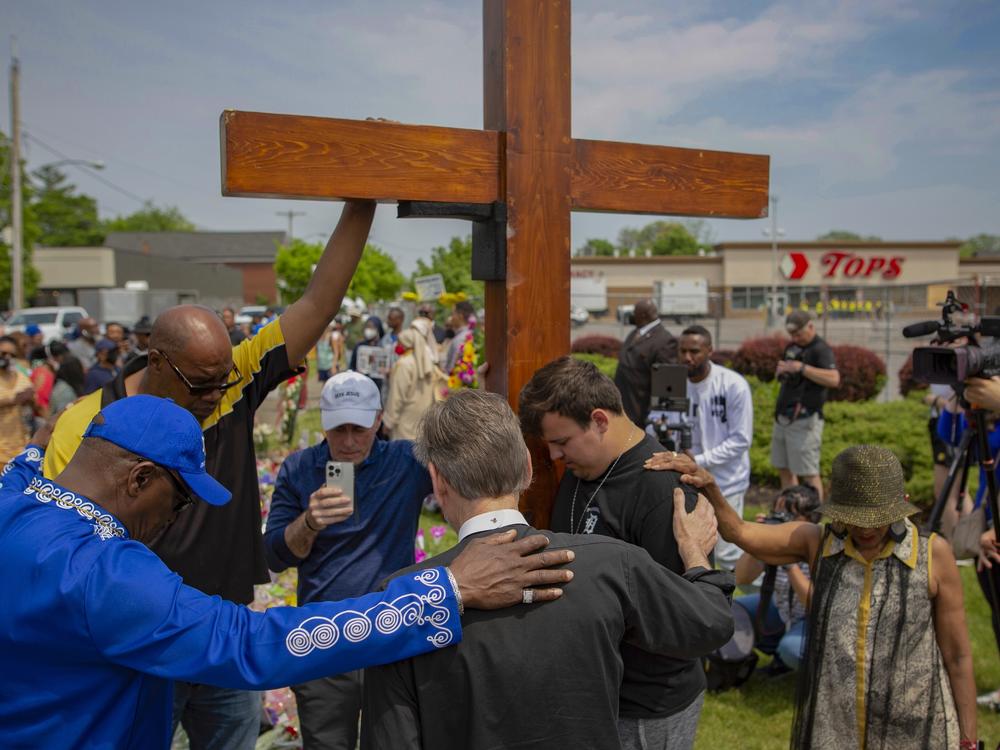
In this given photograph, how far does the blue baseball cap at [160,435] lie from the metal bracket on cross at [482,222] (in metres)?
0.94

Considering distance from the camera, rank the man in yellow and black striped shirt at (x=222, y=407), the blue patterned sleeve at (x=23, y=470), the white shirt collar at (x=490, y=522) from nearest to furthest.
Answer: the white shirt collar at (x=490, y=522)
the blue patterned sleeve at (x=23, y=470)
the man in yellow and black striped shirt at (x=222, y=407)

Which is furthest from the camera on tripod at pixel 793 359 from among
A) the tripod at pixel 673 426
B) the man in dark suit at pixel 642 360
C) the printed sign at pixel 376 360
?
the printed sign at pixel 376 360

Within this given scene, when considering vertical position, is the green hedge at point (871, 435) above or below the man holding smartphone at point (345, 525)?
below

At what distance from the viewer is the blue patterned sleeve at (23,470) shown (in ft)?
7.32

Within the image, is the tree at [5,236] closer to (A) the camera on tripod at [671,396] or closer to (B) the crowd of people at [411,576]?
(A) the camera on tripod at [671,396]

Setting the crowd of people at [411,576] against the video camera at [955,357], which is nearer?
the crowd of people at [411,576]

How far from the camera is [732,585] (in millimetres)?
1981

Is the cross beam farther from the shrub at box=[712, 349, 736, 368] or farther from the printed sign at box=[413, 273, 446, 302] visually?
the printed sign at box=[413, 273, 446, 302]

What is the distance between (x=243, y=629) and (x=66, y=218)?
84.3 m

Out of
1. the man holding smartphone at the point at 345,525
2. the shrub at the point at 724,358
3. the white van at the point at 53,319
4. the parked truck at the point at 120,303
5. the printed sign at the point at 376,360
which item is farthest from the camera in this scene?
the parked truck at the point at 120,303

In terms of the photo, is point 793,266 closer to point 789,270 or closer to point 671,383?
point 789,270

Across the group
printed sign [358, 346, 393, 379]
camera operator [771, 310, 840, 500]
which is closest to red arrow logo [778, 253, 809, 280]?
printed sign [358, 346, 393, 379]

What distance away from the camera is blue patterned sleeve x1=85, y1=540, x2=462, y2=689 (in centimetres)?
159

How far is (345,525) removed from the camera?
121 inches
